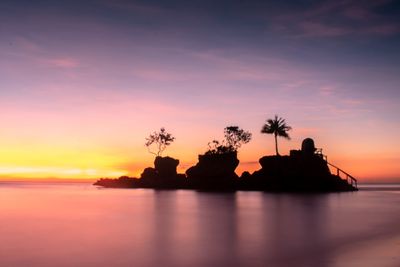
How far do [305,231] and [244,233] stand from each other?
131 inches

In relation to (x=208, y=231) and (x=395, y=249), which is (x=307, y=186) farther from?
(x=395, y=249)

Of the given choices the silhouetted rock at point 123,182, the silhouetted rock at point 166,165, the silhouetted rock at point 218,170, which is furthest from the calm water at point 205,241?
the silhouetted rock at point 123,182

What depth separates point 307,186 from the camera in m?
70.8

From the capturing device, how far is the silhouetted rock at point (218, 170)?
273 ft

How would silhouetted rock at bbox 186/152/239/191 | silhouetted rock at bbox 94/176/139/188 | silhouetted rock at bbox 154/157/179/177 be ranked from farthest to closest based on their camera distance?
1. silhouetted rock at bbox 94/176/139/188
2. silhouetted rock at bbox 154/157/179/177
3. silhouetted rock at bbox 186/152/239/191

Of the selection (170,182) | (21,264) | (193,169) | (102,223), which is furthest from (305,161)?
(21,264)

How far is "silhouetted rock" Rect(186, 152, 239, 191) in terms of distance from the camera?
8325cm

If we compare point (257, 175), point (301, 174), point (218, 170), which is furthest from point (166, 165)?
point (301, 174)

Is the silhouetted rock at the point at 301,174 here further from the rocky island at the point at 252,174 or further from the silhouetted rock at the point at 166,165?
the silhouetted rock at the point at 166,165

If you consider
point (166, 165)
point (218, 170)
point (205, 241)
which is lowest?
point (205, 241)

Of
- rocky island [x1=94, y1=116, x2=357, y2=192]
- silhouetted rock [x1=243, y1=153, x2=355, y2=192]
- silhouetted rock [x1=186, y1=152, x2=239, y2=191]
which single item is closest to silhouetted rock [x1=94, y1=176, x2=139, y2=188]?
rocky island [x1=94, y1=116, x2=357, y2=192]

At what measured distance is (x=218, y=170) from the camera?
274ft

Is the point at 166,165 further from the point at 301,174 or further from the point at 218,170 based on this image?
the point at 301,174

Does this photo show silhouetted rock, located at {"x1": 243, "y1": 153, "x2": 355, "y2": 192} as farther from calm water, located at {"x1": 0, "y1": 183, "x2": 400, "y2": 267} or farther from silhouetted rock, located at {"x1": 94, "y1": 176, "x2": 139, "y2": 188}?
silhouetted rock, located at {"x1": 94, "y1": 176, "x2": 139, "y2": 188}
